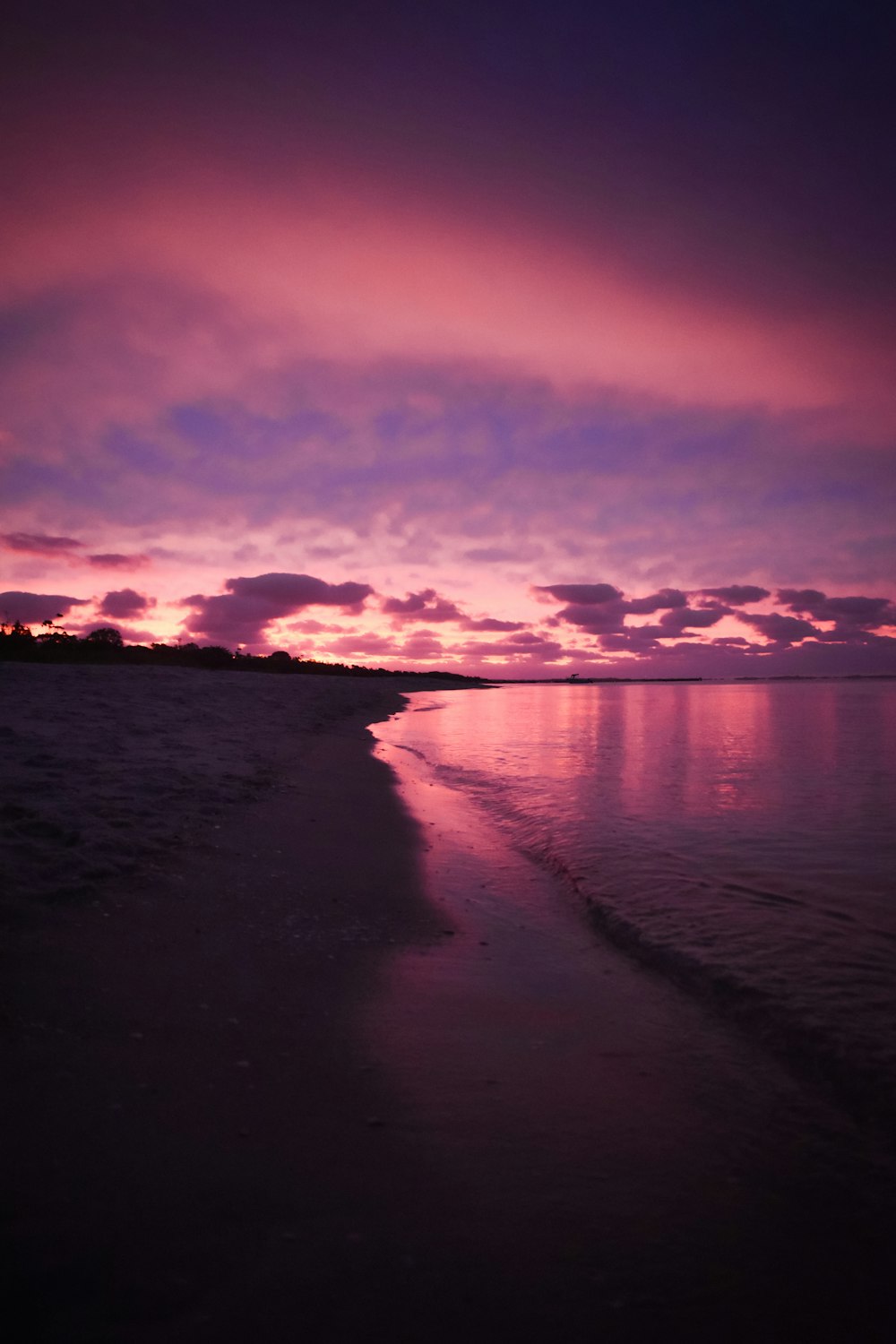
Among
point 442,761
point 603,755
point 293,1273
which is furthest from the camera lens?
point 603,755

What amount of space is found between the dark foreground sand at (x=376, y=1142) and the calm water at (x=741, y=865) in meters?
0.61

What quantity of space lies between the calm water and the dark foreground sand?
0.61 m

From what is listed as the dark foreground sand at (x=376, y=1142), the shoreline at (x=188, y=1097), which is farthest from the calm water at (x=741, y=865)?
the shoreline at (x=188, y=1097)

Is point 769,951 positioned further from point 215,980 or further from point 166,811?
point 166,811

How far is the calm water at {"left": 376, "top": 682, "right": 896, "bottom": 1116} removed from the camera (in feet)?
15.5

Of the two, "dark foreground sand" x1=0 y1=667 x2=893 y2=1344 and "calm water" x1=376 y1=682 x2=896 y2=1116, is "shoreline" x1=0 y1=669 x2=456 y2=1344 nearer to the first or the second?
"dark foreground sand" x1=0 y1=667 x2=893 y2=1344

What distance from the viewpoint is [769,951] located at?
5664mm

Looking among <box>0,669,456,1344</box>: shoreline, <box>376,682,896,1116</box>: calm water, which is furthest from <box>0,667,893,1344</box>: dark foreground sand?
<box>376,682,896,1116</box>: calm water

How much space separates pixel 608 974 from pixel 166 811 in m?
5.72

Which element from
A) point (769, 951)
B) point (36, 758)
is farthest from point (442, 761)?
point (769, 951)

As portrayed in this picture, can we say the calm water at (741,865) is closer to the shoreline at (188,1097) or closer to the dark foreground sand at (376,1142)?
the dark foreground sand at (376,1142)

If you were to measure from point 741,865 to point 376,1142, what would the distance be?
6486mm

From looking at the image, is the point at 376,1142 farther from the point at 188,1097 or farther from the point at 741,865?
the point at 741,865

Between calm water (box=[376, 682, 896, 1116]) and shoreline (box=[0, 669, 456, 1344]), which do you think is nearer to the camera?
shoreline (box=[0, 669, 456, 1344])
